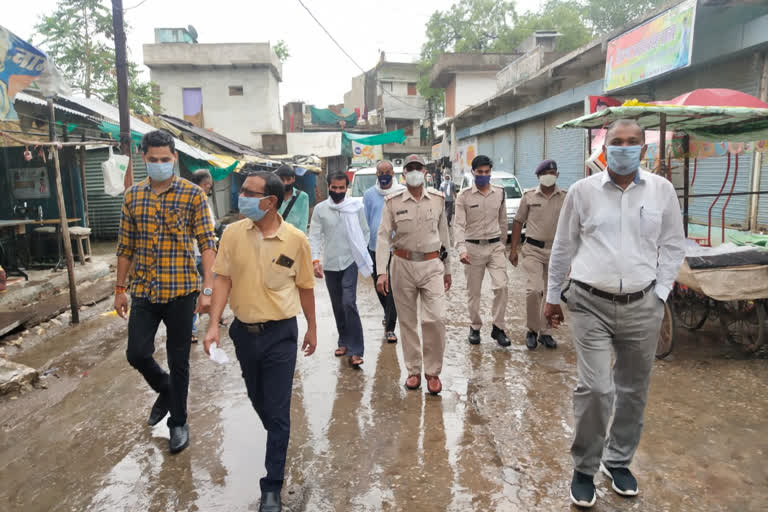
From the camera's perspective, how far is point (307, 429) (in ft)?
12.4

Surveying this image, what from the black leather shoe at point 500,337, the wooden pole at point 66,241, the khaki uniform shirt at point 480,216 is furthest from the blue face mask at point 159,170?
the wooden pole at point 66,241

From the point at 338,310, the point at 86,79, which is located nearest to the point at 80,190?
the point at 338,310

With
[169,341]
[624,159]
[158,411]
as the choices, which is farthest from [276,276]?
[624,159]

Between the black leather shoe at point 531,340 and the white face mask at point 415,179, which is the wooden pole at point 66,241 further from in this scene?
the black leather shoe at point 531,340

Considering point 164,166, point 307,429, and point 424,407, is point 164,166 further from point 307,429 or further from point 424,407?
point 424,407

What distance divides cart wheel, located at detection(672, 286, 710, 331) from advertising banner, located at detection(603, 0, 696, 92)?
17.4 ft

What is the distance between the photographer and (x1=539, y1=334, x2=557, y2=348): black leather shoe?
215 inches

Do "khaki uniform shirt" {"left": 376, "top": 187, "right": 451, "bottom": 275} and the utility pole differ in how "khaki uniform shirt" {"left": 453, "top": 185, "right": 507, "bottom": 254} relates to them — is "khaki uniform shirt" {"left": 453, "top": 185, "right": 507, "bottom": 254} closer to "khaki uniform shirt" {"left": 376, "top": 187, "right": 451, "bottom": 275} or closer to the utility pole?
"khaki uniform shirt" {"left": 376, "top": 187, "right": 451, "bottom": 275}

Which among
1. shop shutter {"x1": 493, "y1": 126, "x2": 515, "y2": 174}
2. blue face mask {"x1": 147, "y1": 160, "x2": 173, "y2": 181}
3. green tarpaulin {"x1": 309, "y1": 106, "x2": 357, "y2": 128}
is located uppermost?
green tarpaulin {"x1": 309, "y1": 106, "x2": 357, "y2": 128}

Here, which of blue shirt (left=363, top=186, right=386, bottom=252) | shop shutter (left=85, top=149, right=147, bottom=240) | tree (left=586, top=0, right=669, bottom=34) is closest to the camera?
blue shirt (left=363, top=186, right=386, bottom=252)

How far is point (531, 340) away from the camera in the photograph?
550 cm

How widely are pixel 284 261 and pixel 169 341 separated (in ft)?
3.82

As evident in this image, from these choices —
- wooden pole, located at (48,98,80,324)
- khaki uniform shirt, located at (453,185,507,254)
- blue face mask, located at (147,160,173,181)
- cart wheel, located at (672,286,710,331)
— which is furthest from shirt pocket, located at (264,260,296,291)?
wooden pole, located at (48,98,80,324)

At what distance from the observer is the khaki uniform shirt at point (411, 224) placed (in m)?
4.38
